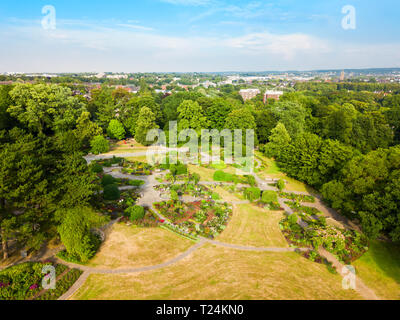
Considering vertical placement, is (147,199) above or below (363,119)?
below

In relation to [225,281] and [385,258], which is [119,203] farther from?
[385,258]

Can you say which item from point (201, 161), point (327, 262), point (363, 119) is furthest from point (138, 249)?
point (363, 119)

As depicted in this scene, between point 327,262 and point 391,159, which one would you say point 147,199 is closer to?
point 327,262

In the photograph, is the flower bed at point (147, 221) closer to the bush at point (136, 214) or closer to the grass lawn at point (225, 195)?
the bush at point (136, 214)

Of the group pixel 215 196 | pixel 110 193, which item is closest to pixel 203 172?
pixel 215 196
